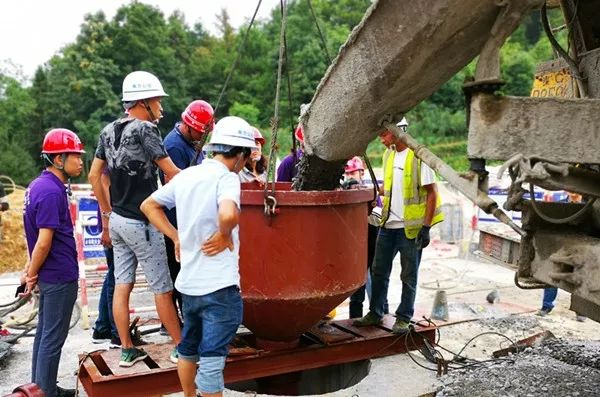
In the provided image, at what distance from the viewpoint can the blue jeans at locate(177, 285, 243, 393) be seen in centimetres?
333

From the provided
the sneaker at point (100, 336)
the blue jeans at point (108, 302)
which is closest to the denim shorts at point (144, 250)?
the blue jeans at point (108, 302)

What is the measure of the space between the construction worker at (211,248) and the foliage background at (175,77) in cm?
2536

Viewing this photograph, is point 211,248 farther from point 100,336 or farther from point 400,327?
point 100,336

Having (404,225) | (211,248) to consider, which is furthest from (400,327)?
(211,248)

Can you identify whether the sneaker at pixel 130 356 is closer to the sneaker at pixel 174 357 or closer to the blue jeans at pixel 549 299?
the sneaker at pixel 174 357

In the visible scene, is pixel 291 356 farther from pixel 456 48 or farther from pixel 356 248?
pixel 456 48

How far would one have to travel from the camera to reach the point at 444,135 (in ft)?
94.5

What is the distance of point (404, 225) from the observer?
5094 millimetres

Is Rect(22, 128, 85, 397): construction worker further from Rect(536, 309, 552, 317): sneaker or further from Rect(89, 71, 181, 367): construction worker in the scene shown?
Rect(536, 309, 552, 317): sneaker

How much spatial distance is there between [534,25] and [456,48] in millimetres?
45102

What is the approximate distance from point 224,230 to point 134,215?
43.3 inches

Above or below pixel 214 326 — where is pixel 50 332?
below

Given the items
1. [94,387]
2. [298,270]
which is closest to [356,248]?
[298,270]

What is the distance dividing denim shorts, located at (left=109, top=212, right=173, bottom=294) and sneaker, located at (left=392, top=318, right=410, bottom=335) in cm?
188
